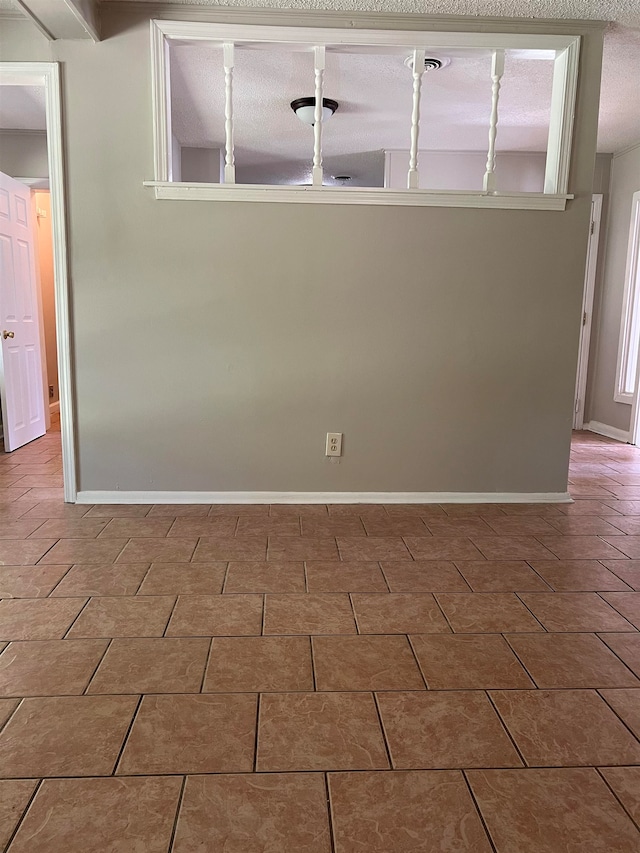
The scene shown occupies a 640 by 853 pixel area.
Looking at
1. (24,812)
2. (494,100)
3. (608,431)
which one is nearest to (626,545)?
(494,100)

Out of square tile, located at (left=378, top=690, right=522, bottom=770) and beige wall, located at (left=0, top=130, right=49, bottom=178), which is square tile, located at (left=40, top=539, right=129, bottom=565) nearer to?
square tile, located at (left=378, top=690, right=522, bottom=770)

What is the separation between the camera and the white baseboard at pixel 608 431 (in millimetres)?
4861

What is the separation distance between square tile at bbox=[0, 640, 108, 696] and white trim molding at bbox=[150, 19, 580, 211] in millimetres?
2091

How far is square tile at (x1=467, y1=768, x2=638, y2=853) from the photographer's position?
1098 mm

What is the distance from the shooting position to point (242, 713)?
4.75 ft

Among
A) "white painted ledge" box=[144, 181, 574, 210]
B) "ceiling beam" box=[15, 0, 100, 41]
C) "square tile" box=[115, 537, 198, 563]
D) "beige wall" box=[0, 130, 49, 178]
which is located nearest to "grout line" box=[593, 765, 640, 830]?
"square tile" box=[115, 537, 198, 563]

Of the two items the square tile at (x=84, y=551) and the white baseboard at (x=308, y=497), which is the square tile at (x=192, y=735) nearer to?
the square tile at (x=84, y=551)

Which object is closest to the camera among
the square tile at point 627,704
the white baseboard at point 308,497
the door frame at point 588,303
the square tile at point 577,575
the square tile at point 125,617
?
the square tile at point 627,704

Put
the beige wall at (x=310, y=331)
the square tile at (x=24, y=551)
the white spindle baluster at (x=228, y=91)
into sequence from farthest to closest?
1. the beige wall at (x=310, y=331)
2. the white spindle baluster at (x=228, y=91)
3. the square tile at (x=24, y=551)

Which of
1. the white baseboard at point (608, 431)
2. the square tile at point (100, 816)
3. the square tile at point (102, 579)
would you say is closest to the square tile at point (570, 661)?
the square tile at point (100, 816)

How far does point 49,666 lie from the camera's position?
1.63 metres

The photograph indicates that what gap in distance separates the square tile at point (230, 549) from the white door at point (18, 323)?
7.89 feet

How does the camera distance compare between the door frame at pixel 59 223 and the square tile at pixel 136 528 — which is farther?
the door frame at pixel 59 223

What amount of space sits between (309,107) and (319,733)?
361 cm
